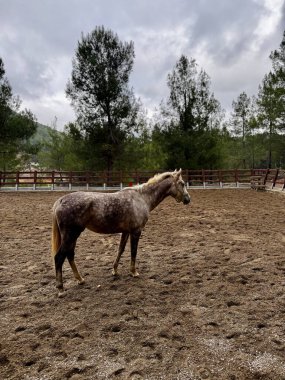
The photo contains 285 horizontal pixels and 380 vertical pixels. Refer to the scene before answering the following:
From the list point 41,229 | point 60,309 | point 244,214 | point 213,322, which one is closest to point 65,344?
point 60,309

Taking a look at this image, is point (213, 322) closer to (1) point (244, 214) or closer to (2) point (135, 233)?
(2) point (135, 233)

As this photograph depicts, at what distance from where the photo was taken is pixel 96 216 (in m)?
4.64

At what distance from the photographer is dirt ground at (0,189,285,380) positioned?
2.71 meters

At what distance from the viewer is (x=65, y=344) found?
10.1ft

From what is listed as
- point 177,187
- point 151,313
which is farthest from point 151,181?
point 151,313

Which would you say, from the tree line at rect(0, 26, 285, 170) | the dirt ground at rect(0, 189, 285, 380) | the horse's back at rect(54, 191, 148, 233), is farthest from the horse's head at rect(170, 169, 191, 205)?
the tree line at rect(0, 26, 285, 170)

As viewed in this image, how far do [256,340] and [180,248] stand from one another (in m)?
3.58

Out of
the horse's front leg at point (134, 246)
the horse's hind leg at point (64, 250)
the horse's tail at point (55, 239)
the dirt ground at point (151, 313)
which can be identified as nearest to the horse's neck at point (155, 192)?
the horse's front leg at point (134, 246)

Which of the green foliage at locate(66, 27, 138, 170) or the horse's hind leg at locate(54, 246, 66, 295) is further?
the green foliage at locate(66, 27, 138, 170)

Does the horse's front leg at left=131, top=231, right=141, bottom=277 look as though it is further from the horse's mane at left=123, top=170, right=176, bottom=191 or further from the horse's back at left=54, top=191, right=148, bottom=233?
the horse's mane at left=123, top=170, right=176, bottom=191

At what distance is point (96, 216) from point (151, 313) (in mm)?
1770

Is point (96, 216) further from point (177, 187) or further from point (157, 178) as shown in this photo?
point (177, 187)

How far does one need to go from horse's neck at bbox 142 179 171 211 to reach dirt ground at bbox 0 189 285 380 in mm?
1309

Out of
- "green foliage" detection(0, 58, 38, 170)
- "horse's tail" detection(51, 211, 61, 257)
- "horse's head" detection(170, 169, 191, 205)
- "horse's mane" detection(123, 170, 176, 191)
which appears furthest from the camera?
"green foliage" detection(0, 58, 38, 170)
